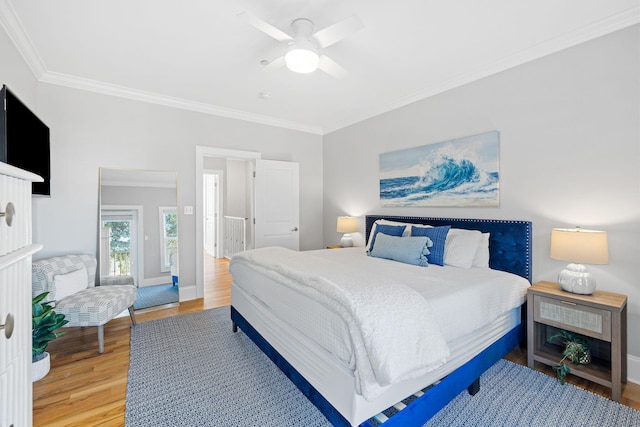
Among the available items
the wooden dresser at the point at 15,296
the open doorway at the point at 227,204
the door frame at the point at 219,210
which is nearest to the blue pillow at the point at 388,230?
the wooden dresser at the point at 15,296

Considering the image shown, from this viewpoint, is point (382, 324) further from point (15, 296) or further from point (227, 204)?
point (227, 204)

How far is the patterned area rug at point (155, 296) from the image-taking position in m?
3.64

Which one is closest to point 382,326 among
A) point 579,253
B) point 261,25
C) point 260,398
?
point 260,398

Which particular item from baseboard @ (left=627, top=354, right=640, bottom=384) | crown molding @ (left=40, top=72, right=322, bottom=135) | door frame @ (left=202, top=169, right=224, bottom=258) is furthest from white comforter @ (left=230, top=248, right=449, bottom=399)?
door frame @ (left=202, top=169, right=224, bottom=258)

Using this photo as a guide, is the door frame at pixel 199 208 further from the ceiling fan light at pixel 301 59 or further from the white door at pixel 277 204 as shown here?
the ceiling fan light at pixel 301 59

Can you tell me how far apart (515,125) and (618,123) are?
2.27 feet

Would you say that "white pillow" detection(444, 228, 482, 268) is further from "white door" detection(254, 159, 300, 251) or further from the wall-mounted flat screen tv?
the wall-mounted flat screen tv

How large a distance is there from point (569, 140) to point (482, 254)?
3.83 feet

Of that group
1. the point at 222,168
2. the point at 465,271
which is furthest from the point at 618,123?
Result: the point at 222,168

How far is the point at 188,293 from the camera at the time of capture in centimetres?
397

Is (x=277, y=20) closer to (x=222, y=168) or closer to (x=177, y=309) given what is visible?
(x=177, y=309)

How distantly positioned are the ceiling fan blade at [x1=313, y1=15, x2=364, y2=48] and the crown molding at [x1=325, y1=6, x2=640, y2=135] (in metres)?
1.70

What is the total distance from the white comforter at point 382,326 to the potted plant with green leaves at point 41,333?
6.17ft

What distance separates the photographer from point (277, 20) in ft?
7.22
